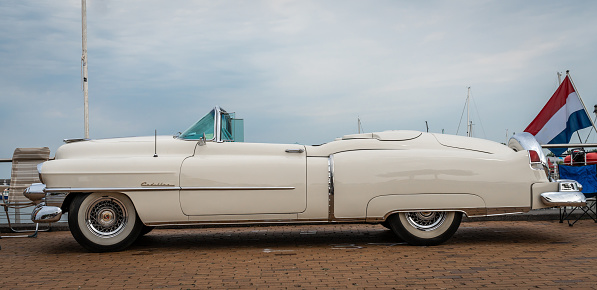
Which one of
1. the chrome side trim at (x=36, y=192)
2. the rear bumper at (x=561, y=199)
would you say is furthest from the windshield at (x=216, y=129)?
the rear bumper at (x=561, y=199)

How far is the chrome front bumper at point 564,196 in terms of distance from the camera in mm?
7230

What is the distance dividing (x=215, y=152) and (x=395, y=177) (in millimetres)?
2275

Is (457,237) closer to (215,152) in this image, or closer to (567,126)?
(215,152)

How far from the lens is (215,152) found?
7.36 meters

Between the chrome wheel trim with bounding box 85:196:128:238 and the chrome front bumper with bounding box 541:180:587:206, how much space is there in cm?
526

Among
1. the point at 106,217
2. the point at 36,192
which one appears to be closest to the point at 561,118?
the point at 106,217

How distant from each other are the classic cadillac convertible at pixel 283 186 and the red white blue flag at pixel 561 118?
33.0 ft

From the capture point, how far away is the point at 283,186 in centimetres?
707

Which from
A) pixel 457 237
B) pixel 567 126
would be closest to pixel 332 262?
pixel 457 237

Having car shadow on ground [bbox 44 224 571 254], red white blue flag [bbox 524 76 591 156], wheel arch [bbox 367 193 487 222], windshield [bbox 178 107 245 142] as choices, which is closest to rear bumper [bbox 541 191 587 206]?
car shadow on ground [bbox 44 224 571 254]

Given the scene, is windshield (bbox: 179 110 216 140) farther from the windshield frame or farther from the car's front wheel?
the car's front wheel

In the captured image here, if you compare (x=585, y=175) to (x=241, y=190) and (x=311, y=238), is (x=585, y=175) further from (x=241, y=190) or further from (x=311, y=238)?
(x=241, y=190)

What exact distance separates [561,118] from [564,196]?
10.5 metres

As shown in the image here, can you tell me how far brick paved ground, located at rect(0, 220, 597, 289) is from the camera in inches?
211
